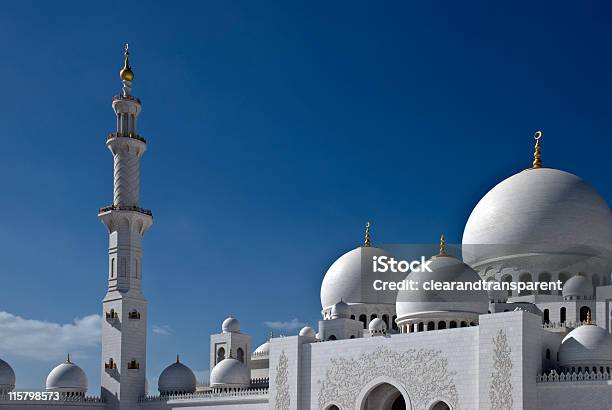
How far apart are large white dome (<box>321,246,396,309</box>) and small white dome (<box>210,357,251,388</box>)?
154 inches

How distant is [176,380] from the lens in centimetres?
2998

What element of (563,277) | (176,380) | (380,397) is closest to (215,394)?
(176,380)

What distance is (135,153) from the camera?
3111cm

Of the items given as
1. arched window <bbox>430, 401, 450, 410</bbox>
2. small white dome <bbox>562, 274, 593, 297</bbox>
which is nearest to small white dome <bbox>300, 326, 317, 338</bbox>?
arched window <bbox>430, 401, 450, 410</bbox>

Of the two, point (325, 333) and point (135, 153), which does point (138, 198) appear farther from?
point (325, 333)

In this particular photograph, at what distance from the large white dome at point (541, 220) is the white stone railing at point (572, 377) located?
7.30m

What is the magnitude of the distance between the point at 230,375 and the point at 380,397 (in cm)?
613

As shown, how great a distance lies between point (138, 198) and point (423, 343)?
40.2 feet

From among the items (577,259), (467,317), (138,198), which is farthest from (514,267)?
(138,198)

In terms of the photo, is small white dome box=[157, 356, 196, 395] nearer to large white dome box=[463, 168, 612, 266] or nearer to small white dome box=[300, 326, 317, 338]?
small white dome box=[300, 326, 317, 338]

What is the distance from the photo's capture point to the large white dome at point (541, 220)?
91.9 feet

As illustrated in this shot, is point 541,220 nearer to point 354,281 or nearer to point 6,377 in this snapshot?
point 354,281

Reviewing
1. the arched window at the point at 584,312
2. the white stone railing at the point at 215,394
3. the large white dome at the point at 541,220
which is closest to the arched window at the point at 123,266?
the white stone railing at the point at 215,394

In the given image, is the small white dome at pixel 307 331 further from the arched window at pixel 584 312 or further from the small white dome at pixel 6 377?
the small white dome at pixel 6 377
